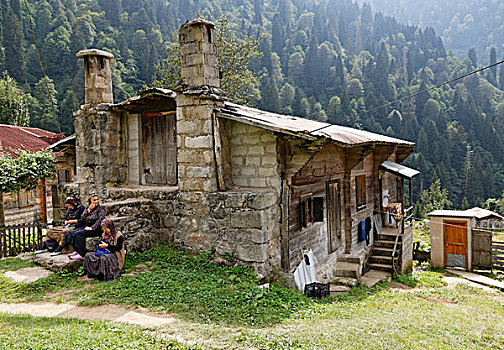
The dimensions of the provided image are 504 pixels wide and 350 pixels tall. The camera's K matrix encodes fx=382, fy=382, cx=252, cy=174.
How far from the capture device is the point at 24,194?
754 inches

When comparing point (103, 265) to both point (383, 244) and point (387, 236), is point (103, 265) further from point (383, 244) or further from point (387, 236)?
point (387, 236)

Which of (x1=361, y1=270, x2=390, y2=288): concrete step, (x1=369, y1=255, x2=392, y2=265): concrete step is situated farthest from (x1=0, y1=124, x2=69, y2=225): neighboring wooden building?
(x1=369, y1=255, x2=392, y2=265): concrete step

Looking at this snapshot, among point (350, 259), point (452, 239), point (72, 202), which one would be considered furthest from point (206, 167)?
point (452, 239)

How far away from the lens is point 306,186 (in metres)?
10.1

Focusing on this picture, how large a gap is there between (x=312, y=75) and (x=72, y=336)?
9624cm

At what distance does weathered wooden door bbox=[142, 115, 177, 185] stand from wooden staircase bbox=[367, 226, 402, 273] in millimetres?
8795

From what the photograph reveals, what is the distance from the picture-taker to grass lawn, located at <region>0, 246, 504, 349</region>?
5.43 m

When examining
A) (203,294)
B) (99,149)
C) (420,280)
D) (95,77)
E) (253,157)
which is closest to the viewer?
(203,294)

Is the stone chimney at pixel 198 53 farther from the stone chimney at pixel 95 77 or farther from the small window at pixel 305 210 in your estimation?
the small window at pixel 305 210

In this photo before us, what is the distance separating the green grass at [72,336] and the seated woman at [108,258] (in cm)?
198

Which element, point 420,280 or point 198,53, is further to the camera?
point 420,280

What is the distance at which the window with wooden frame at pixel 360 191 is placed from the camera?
46.3 ft

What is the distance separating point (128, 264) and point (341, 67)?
9439 centimetres

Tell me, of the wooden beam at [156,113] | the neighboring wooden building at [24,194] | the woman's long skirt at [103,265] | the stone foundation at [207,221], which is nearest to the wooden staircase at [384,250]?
the stone foundation at [207,221]
